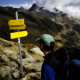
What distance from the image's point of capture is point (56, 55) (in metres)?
3.04

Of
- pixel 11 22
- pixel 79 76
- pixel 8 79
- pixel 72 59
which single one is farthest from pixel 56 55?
pixel 8 79

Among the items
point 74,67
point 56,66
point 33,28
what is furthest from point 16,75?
point 33,28

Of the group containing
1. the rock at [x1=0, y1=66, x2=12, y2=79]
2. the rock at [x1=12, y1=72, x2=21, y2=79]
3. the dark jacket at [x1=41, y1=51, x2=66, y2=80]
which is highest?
the dark jacket at [x1=41, y1=51, x2=66, y2=80]

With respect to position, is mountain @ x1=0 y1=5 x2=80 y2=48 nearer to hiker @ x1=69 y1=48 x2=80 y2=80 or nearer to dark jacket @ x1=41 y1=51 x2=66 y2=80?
dark jacket @ x1=41 y1=51 x2=66 y2=80

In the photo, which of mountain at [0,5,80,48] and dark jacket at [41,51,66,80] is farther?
mountain at [0,5,80,48]

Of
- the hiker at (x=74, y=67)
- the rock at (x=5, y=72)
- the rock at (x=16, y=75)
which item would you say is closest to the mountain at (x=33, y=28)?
the rock at (x=5, y=72)

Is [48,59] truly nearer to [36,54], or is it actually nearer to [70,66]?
[70,66]

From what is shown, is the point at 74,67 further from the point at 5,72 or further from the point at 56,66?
the point at 5,72

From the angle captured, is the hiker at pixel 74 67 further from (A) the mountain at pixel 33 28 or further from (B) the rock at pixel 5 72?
(A) the mountain at pixel 33 28

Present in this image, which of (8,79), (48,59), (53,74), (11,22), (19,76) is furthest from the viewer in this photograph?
(19,76)

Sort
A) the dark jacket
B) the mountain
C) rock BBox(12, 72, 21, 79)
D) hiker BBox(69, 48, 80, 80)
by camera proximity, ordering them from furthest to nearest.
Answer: the mountain → rock BBox(12, 72, 21, 79) → the dark jacket → hiker BBox(69, 48, 80, 80)

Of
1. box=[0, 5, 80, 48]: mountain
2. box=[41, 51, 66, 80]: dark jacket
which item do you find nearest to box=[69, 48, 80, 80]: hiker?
box=[41, 51, 66, 80]: dark jacket

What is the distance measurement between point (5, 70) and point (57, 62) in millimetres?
6528

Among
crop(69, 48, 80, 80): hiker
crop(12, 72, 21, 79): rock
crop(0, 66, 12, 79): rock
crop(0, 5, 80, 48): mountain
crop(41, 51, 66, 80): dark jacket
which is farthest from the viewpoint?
crop(0, 5, 80, 48): mountain
